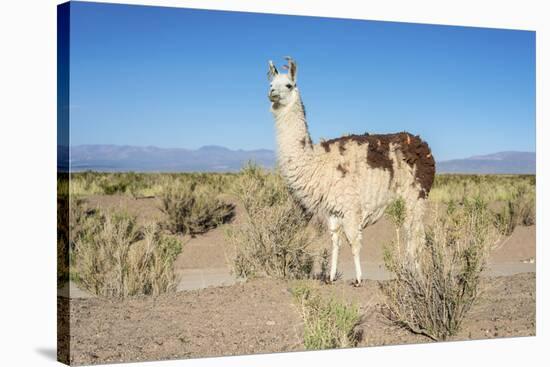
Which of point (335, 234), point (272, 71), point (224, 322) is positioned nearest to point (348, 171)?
point (335, 234)

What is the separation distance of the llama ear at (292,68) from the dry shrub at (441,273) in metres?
2.06

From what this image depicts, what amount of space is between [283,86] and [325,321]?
279 centimetres

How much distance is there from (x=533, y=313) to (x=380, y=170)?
260cm

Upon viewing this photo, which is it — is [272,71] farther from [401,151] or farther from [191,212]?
[191,212]

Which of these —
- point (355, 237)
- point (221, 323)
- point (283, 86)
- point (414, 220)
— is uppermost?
point (283, 86)

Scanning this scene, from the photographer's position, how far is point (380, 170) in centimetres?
1184

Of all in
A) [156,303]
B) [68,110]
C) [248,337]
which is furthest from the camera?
[156,303]

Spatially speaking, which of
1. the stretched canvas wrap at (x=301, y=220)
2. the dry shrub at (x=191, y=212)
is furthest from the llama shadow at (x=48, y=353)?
the dry shrub at (x=191, y=212)

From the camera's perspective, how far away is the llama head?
10555mm

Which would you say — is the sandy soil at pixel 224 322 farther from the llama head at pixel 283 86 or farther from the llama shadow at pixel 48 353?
the llama head at pixel 283 86

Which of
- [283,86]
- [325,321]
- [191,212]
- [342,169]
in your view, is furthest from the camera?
A: [191,212]

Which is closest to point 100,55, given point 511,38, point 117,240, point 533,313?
point 117,240

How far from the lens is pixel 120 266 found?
11.1 m

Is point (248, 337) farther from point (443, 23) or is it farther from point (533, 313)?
point (443, 23)
